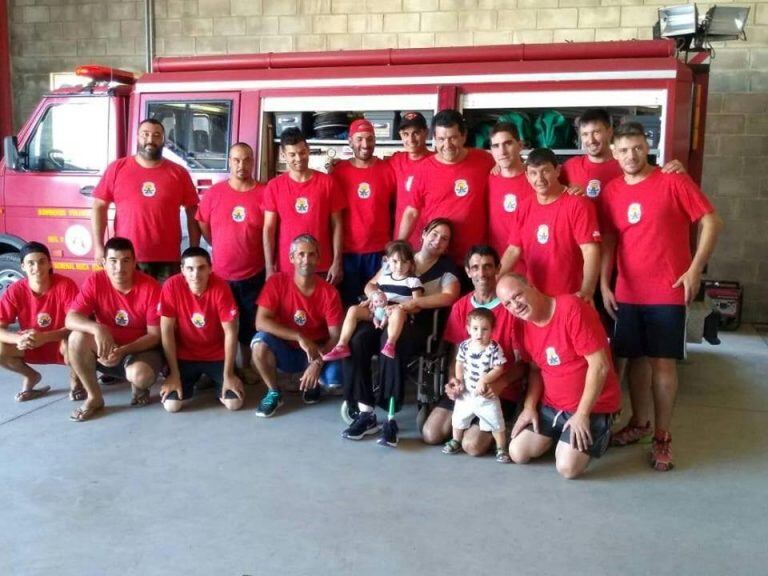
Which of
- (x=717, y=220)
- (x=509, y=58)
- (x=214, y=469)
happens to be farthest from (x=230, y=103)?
(x=717, y=220)

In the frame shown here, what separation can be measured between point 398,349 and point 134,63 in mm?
6875

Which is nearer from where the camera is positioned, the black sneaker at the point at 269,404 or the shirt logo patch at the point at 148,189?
the black sneaker at the point at 269,404

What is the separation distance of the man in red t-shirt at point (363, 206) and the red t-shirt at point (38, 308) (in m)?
1.81

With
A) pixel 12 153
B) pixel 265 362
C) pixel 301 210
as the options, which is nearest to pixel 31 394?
pixel 265 362

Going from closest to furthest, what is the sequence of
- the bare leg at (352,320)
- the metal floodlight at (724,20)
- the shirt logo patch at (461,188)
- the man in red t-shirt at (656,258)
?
the man in red t-shirt at (656,258) → the bare leg at (352,320) → the shirt logo patch at (461,188) → the metal floodlight at (724,20)

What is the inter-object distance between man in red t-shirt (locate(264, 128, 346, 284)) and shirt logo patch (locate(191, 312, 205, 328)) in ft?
1.72

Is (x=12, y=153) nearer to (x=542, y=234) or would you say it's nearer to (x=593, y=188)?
(x=542, y=234)

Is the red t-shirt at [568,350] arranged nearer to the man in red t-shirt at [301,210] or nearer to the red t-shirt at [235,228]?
the man in red t-shirt at [301,210]

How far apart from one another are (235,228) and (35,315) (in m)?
1.37

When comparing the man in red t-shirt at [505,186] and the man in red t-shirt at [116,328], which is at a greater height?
the man in red t-shirt at [505,186]

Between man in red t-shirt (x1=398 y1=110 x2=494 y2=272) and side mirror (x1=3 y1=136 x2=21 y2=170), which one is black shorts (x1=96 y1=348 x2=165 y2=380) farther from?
side mirror (x1=3 y1=136 x2=21 y2=170)

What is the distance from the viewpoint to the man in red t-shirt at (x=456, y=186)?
14.2 ft

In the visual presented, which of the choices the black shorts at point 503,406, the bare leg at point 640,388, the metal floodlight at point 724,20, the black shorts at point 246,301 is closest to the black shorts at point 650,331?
the bare leg at point 640,388

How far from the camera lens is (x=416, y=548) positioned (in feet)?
9.29
